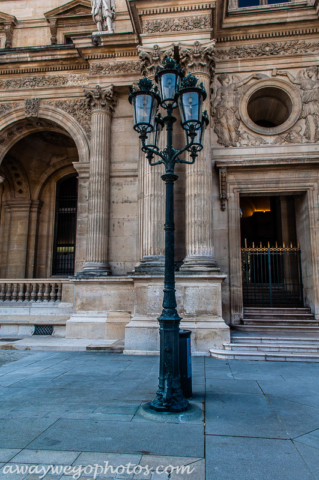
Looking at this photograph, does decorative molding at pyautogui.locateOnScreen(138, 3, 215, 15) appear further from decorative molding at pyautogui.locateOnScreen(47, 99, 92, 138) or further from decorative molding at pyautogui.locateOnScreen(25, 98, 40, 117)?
decorative molding at pyautogui.locateOnScreen(25, 98, 40, 117)

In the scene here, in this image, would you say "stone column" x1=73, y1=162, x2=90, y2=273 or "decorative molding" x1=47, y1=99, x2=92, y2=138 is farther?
"decorative molding" x1=47, y1=99, x2=92, y2=138

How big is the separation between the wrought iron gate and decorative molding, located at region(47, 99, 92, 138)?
7.95 m

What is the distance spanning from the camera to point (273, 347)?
9.33 metres

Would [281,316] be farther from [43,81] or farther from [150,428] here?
[43,81]

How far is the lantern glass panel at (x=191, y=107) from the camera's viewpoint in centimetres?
566

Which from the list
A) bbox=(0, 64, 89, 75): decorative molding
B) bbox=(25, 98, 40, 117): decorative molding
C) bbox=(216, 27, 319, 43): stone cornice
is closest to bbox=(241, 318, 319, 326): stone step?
bbox=(216, 27, 319, 43): stone cornice

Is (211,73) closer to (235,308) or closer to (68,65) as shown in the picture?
(68,65)

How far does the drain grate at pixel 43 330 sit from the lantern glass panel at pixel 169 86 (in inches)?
370

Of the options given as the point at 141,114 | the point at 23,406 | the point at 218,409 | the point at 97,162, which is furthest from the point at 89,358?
the point at 97,162

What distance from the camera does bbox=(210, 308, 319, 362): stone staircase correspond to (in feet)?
29.5

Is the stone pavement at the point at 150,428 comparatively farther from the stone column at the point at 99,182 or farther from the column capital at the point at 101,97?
the column capital at the point at 101,97

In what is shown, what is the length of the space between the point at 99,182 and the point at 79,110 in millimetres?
3644

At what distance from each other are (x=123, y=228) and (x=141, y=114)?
7317 millimetres

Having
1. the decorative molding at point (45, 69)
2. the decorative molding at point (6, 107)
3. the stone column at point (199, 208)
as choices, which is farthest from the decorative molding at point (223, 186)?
the decorative molding at point (6, 107)
